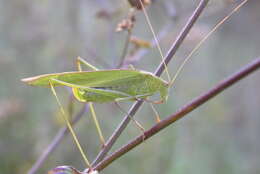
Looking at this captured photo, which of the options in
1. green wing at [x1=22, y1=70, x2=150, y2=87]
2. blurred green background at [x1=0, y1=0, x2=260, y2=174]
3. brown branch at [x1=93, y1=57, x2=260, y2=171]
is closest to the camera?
brown branch at [x1=93, y1=57, x2=260, y2=171]

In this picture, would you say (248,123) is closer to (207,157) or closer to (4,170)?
(207,157)

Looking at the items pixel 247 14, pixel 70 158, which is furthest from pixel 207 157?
pixel 247 14

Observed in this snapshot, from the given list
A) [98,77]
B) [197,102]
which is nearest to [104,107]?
[98,77]

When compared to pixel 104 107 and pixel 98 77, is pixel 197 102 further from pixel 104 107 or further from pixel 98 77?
pixel 104 107

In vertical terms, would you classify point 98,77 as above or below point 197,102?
below

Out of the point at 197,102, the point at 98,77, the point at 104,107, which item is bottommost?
the point at 104,107

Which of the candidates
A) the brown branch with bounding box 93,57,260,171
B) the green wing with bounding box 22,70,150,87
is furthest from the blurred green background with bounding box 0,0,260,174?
the brown branch with bounding box 93,57,260,171

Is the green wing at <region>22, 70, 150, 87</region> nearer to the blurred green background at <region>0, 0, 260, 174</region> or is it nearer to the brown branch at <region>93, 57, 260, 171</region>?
the brown branch at <region>93, 57, 260, 171</region>

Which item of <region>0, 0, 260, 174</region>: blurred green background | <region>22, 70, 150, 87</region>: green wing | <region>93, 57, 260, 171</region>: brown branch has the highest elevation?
<region>93, 57, 260, 171</region>: brown branch
